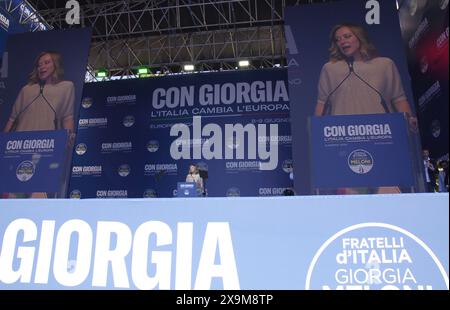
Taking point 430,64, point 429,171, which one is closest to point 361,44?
point 430,64

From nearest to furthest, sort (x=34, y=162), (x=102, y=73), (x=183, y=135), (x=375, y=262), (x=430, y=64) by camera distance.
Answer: (x=375, y=262) < (x=430, y=64) < (x=34, y=162) < (x=183, y=135) < (x=102, y=73)

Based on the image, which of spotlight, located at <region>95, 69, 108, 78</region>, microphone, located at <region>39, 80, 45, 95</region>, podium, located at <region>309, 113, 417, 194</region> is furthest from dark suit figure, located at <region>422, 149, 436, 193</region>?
spotlight, located at <region>95, 69, 108, 78</region>

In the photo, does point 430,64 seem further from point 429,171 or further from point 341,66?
point 429,171

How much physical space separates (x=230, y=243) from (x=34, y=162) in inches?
275

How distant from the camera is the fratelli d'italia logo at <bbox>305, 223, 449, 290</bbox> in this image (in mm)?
1613

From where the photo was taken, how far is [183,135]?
1033cm

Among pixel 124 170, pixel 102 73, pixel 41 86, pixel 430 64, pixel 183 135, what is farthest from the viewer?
pixel 102 73

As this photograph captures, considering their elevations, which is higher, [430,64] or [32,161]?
[430,64]

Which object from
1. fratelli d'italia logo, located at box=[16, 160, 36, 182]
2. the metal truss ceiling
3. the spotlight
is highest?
the metal truss ceiling

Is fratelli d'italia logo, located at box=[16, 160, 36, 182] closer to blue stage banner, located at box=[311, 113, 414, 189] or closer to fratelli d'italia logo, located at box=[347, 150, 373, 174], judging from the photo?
blue stage banner, located at box=[311, 113, 414, 189]

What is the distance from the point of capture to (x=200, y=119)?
33.8 feet

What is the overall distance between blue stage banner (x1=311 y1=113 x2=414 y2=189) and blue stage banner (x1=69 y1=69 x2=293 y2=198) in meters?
3.53

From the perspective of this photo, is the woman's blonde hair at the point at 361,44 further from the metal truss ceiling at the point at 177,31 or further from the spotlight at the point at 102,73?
the spotlight at the point at 102,73
